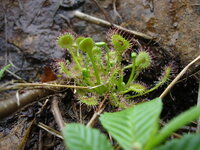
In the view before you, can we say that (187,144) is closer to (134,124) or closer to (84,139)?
(134,124)

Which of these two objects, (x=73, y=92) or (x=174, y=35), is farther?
(x=174, y=35)

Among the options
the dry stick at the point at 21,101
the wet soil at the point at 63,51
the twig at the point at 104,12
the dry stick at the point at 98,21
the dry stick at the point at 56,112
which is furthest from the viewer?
the twig at the point at 104,12

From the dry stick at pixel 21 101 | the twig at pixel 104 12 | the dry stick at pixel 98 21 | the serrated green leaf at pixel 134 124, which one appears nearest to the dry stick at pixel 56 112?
the dry stick at pixel 21 101

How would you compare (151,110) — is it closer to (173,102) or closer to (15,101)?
(15,101)

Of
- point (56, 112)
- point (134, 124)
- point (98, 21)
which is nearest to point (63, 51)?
point (98, 21)

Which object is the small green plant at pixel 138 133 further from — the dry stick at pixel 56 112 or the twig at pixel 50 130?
the twig at pixel 50 130

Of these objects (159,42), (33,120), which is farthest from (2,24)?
(159,42)
